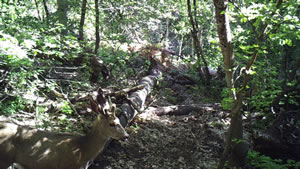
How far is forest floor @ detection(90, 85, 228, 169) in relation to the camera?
573cm

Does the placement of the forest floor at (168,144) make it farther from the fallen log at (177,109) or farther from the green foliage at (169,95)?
the green foliage at (169,95)

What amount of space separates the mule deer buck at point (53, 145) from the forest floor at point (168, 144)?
1.01m

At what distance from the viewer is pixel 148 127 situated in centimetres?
757

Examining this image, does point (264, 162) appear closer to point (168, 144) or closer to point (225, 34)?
point (168, 144)

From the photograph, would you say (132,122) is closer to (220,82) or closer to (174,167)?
(174,167)

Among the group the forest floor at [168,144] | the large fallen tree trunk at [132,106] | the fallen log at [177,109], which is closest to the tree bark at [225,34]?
the forest floor at [168,144]

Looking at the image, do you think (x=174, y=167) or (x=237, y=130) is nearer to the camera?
(x=237, y=130)

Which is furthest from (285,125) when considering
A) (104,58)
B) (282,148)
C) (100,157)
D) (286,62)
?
(104,58)

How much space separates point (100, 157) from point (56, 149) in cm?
153

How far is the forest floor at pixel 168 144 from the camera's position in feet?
18.8

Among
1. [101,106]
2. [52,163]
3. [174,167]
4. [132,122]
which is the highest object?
[101,106]

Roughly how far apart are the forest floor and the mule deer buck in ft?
3.30

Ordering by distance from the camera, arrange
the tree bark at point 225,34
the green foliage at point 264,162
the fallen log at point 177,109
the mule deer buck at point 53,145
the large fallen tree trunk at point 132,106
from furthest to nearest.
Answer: the fallen log at point 177,109, the large fallen tree trunk at point 132,106, the green foliage at point 264,162, the tree bark at point 225,34, the mule deer buck at point 53,145

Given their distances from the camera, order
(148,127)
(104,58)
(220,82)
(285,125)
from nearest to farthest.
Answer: (285,125)
(148,127)
(104,58)
(220,82)
